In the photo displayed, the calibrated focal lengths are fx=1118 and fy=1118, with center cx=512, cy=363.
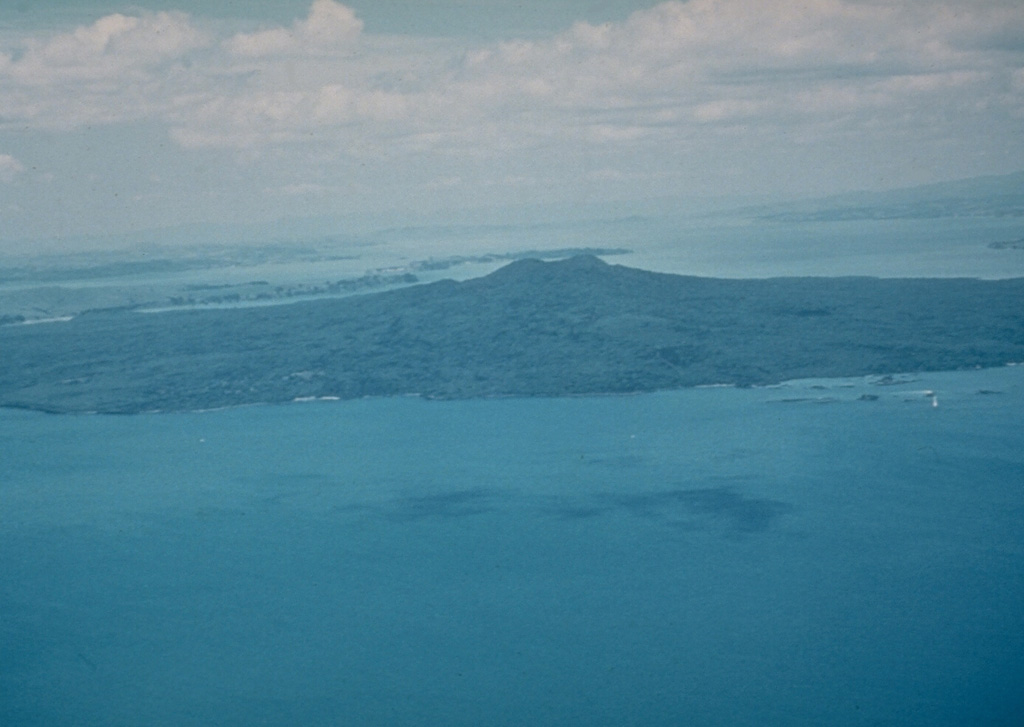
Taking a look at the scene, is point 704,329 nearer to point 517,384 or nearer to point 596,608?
point 517,384

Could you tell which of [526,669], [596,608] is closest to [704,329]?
[596,608]

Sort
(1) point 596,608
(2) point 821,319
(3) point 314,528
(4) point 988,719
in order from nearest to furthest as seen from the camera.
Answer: (4) point 988,719, (1) point 596,608, (3) point 314,528, (2) point 821,319

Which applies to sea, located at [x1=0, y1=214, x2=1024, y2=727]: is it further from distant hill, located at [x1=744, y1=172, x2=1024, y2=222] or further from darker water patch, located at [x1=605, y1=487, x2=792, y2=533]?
distant hill, located at [x1=744, y1=172, x2=1024, y2=222]

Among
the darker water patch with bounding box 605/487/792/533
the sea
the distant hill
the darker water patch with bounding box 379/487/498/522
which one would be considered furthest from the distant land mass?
the distant hill

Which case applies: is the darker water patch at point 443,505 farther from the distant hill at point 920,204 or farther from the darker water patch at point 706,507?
the distant hill at point 920,204

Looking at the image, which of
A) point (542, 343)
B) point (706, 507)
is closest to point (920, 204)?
point (542, 343)

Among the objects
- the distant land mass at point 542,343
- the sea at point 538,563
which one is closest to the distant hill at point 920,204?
the distant land mass at point 542,343

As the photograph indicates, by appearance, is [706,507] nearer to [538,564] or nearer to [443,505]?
[538,564]
